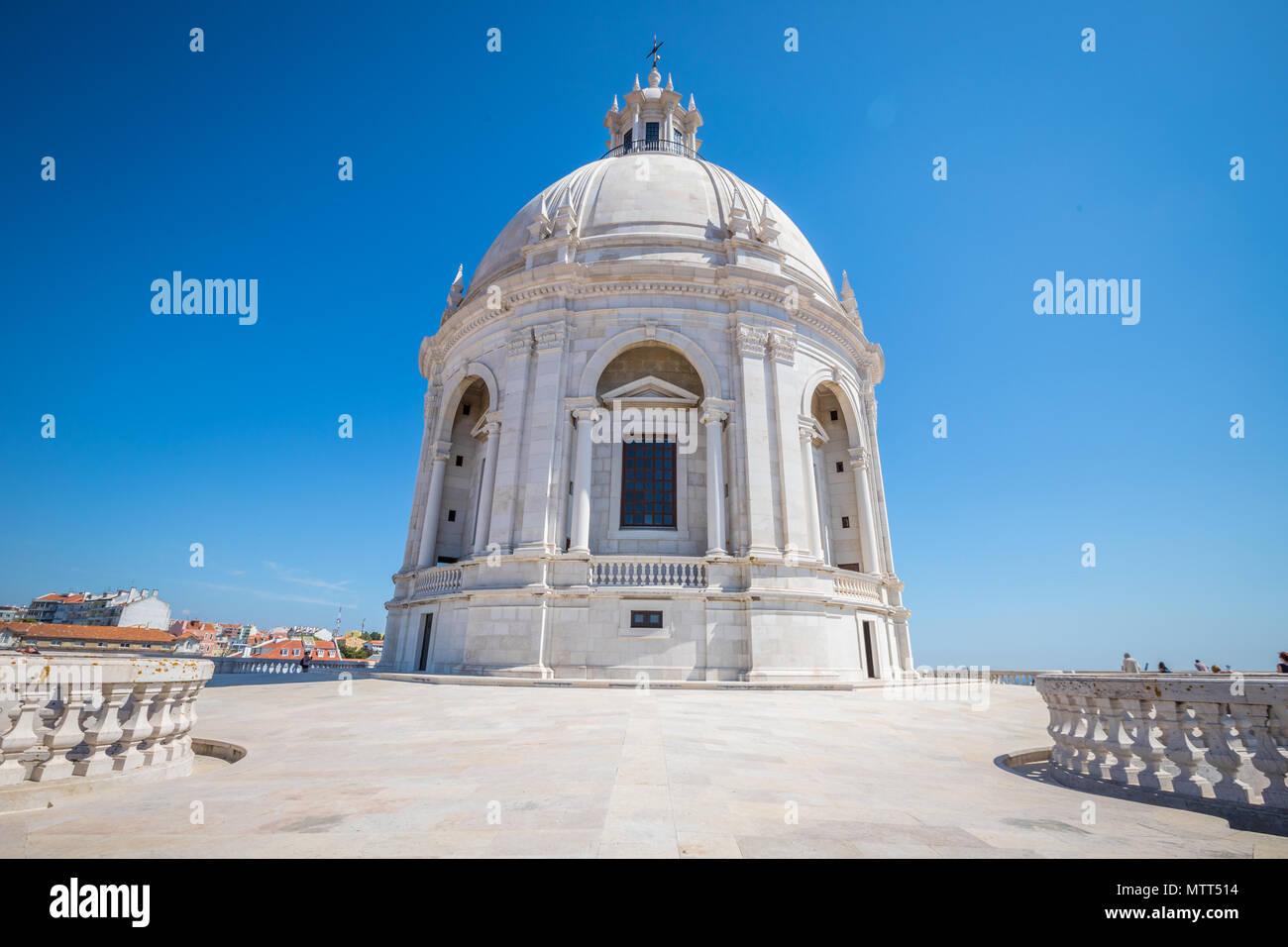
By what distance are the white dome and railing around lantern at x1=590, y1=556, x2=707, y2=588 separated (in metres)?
11.8

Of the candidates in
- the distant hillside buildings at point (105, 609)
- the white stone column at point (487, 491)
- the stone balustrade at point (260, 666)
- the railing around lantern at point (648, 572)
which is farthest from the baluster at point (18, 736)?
the distant hillside buildings at point (105, 609)

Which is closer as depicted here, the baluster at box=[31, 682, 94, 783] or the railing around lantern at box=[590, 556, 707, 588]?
the baluster at box=[31, 682, 94, 783]

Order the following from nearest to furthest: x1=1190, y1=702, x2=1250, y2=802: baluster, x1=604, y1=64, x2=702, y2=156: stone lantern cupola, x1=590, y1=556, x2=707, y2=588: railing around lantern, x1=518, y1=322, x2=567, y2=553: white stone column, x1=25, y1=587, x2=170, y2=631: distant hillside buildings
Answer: x1=1190, y1=702, x2=1250, y2=802: baluster < x1=590, y1=556, x2=707, y2=588: railing around lantern < x1=518, y1=322, x2=567, y2=553: white stone column < x1=604, y1=64, x2=702, y2=156: stone lantern cupola < x1=25, y1=587, x2=170, y2=631: distant hillside buildings

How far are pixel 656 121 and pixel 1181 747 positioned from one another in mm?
40042

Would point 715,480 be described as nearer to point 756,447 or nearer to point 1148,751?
point 756,447

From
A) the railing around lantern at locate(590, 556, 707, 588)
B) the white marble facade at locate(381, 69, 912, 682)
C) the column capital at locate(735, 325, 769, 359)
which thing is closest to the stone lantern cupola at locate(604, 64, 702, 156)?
the white marble facade at locate(381, 69, 912, 682)

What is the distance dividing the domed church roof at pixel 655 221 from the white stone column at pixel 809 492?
6766 mm

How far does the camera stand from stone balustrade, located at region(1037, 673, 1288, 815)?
4.35 metres

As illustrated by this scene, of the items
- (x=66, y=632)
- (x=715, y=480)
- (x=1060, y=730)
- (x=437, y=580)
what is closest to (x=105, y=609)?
(x=66, y=632)

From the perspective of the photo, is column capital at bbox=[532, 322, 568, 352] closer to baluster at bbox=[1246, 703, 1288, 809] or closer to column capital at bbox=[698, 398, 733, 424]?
column capital at bbox=[698, 398, 733, 424]

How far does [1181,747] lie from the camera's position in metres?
4.80

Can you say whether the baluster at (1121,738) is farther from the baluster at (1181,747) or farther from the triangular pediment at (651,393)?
the triangular pediment at (651,393)

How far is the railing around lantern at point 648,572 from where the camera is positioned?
17969 millimetres
